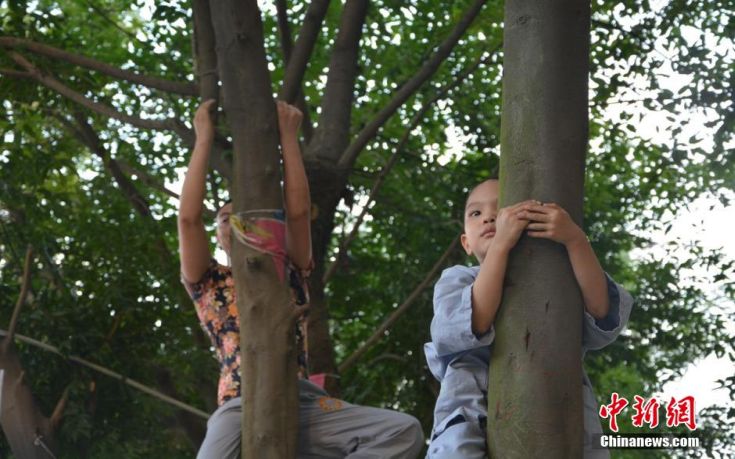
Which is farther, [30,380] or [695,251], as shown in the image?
[695,251]

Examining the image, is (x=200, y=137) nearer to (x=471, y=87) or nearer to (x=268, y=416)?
(x=268, y=416)

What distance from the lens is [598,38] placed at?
262 inches

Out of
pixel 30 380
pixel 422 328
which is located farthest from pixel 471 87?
pixel 30 380

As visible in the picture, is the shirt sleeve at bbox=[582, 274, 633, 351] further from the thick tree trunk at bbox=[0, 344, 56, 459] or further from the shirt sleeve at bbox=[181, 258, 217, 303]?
the thick tree trunk at bbox=[0, 344, 56, 459]

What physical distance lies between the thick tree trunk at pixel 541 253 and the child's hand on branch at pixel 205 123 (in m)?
1.25

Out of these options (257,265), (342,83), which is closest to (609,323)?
A: (257,265)

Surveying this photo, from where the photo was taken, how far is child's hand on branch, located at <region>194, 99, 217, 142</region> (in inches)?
132

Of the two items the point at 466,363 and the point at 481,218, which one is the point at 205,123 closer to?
the point at 481,218

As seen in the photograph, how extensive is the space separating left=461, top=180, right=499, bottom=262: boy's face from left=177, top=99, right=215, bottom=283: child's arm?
0.91m

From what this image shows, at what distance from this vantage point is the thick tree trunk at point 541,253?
219cm

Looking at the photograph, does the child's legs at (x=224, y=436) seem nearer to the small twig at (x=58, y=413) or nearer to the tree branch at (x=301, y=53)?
the tree branch at (x=301, y=53)

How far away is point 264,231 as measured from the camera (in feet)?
10.5

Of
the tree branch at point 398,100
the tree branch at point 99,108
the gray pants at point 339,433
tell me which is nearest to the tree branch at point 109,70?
the tree branch at point 99,108

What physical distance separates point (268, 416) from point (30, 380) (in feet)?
12.1
